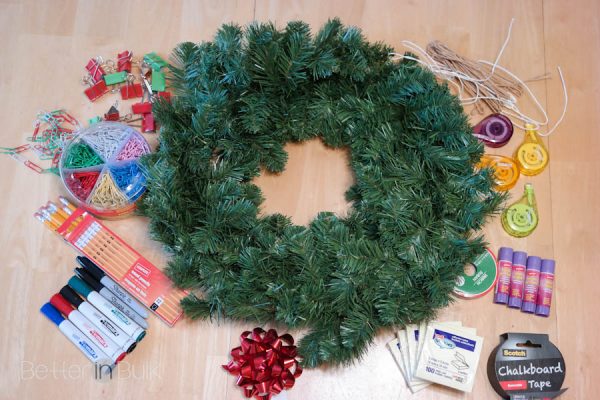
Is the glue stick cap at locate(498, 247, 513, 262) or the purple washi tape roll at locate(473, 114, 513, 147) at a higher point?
the purple washi tape roll at locate(473, 114, 513, 147)

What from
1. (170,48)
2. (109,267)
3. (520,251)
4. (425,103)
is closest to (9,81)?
(170,48)

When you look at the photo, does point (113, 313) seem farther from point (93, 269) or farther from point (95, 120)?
point (95, 120)

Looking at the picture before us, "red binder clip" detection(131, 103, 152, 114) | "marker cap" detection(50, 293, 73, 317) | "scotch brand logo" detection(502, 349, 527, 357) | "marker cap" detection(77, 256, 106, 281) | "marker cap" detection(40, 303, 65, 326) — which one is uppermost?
"red binder clip" detection(131, 103, 152, 114)

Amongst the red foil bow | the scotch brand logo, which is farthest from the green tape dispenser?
the red foil bow

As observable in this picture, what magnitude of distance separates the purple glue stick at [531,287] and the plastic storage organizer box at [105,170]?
898 mm

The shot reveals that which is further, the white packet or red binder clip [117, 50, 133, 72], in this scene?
red binder clip [117, 50, 133, 72]

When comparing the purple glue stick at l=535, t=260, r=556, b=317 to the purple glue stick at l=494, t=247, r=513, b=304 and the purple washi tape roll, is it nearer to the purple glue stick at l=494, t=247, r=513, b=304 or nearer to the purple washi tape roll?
the purple glue stick at l=494, t=247, r=513, b=304

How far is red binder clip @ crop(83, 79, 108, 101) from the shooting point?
1.42 m

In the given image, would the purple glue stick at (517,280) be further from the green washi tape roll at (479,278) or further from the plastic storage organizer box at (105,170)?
the plastic storage organizer box at (105,170)

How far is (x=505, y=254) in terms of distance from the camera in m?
1.32

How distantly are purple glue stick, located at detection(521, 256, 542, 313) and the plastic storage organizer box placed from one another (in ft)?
2.95

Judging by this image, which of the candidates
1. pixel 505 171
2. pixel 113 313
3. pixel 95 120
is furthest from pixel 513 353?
pixel 95 120

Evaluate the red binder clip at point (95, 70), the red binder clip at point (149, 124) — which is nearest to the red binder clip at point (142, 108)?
the red binder clip at point (149, 124)

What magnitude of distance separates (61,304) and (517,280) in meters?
1.04
